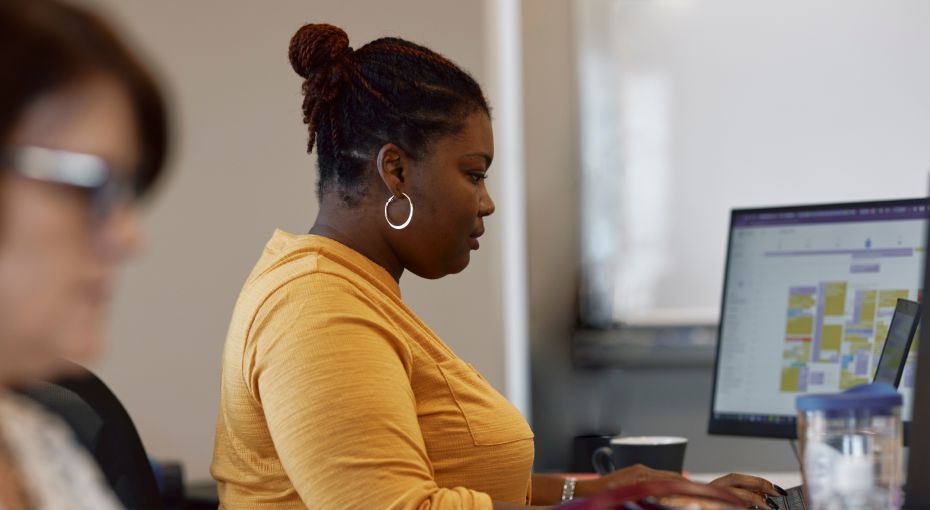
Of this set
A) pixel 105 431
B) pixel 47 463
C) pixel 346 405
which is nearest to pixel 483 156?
pixel 346 405

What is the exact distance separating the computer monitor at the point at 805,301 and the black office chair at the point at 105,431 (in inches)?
41.5

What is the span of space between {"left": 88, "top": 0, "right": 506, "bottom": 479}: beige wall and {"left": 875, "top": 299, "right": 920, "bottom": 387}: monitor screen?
1.49m

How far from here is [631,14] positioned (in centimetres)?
290

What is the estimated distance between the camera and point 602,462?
6.22ft

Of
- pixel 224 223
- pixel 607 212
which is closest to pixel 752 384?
pixel 607 212

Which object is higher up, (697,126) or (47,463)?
(697,126)

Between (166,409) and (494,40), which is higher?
(494,40)

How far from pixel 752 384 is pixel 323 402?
3.23ft

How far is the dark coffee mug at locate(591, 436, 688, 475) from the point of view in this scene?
178 centimetres

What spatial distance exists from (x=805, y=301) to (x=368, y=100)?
0.85 m

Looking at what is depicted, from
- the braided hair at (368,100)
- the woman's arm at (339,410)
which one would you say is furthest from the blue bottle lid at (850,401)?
the braided hair at (368,100)

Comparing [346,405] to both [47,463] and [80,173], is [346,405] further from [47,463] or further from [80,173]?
[80,173]

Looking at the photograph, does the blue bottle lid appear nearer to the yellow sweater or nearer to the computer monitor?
the yellow sweater

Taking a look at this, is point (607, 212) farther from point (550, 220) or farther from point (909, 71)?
point (909, 71)
